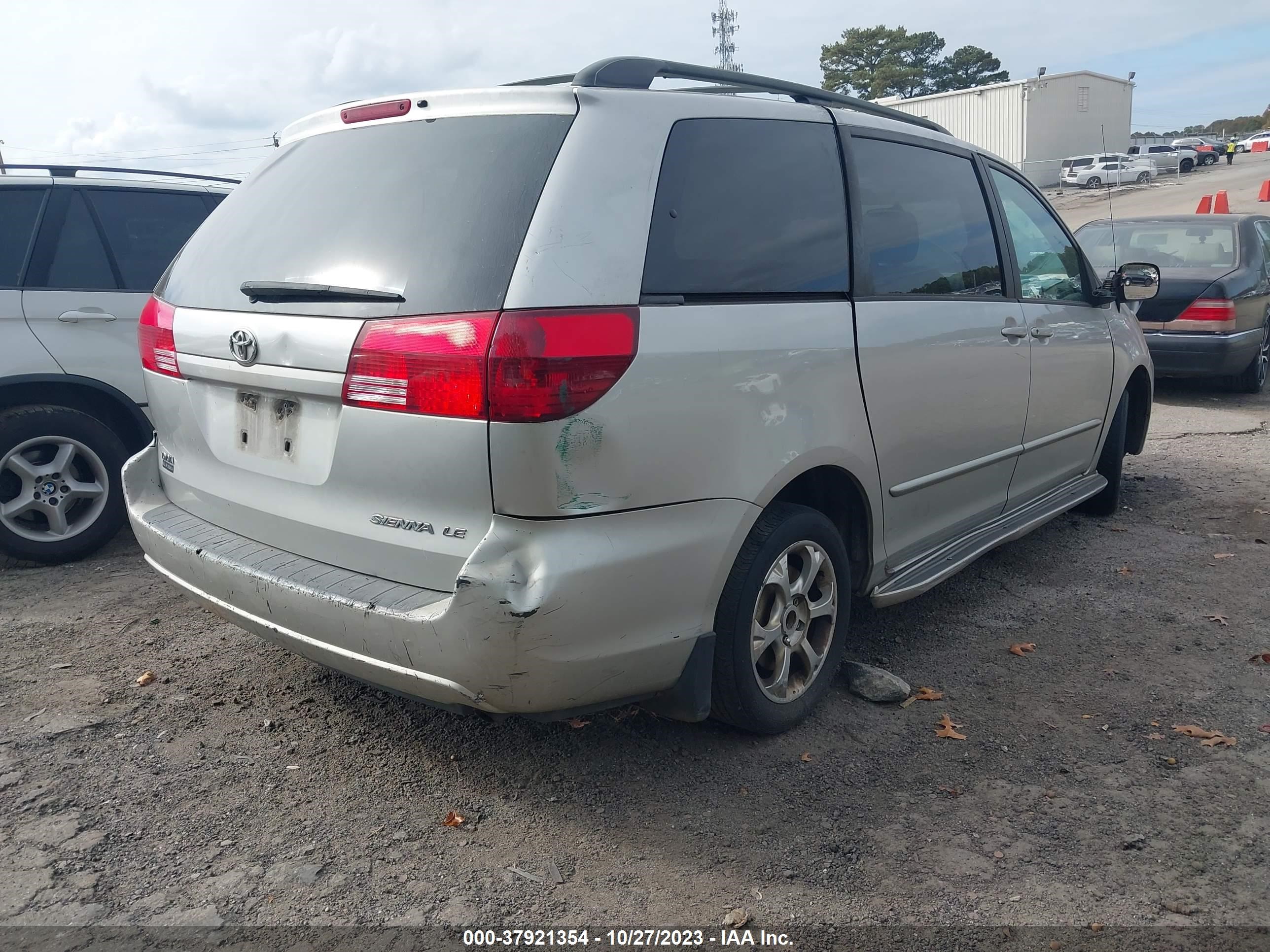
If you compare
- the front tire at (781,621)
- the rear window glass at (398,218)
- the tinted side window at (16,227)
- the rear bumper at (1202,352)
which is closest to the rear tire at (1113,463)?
the front tire at (781,621)

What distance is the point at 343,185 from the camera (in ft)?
9.57

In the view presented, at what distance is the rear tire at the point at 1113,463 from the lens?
225 inches

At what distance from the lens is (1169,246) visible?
9586 mm

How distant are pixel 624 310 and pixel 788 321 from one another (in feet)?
2.22

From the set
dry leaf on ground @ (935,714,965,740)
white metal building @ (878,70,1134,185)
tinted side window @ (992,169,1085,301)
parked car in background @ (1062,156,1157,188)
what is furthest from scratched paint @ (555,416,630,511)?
white metal building @ (878,70,1134,185)

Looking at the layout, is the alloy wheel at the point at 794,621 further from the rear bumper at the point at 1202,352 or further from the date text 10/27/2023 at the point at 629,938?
the rear bumper at the point at 1202,352

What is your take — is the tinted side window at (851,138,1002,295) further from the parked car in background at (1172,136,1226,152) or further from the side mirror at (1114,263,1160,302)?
the parked car in background at (1172,136,1226,152)

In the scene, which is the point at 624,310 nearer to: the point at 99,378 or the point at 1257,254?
the point at 99,378

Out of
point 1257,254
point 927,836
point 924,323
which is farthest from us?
point 1257,254

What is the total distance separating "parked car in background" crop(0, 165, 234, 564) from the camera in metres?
4.83

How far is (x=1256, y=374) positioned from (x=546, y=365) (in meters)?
9.18

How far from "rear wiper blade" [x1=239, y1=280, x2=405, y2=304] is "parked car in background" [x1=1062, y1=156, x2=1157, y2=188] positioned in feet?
113

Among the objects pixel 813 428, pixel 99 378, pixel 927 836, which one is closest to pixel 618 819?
pixel 927 836

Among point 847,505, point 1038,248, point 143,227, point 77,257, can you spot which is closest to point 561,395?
point 847,505
